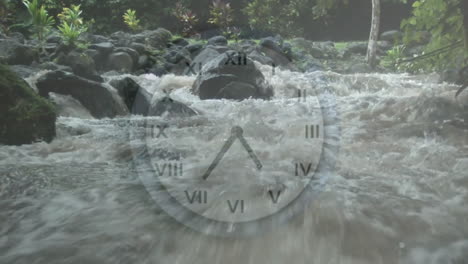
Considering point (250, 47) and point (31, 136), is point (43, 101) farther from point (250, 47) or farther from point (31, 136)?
point (250, 47)

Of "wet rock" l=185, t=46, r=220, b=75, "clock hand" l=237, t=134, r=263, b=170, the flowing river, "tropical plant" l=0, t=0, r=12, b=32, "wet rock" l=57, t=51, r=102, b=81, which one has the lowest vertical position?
the flowing river

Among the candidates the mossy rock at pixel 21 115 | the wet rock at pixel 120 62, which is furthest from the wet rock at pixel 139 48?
the mossy rock at pixel 21 115

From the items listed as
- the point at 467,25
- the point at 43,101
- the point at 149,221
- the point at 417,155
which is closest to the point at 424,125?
the point at 417,155

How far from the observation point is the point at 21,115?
3432 mm

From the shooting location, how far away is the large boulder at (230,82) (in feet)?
21.2

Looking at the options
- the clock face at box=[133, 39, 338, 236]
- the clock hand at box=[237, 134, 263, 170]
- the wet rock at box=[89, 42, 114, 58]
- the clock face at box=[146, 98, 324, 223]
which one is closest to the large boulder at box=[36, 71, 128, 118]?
the clock face at box=[133, 39, 338, 236]

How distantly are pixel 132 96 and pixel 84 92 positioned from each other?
0.91m

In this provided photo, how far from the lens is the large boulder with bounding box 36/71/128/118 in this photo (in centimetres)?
542

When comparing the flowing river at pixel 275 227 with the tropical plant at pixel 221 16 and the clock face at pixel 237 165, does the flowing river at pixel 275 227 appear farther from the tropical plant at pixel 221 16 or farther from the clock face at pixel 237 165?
the tropical plant at pixel 221 16

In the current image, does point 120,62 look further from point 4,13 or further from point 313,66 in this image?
point 313,66

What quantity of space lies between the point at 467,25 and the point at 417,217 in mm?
1396

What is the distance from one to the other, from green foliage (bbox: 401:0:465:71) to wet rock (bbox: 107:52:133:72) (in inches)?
320

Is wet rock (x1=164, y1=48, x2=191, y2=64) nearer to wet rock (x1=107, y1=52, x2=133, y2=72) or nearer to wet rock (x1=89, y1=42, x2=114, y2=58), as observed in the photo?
wet rock (x1=107, y1=52, x2=133, y2=72)

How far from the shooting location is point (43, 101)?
12.0 ft
